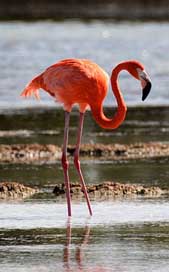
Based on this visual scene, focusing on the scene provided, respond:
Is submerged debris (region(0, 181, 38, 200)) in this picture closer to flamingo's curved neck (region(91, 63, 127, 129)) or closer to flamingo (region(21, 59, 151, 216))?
flamingo (region(21, 59, 151, 216))

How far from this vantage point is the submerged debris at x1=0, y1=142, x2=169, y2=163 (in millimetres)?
13711

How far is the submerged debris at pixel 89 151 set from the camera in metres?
13.7

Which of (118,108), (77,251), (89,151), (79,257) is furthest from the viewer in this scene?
(89,151)

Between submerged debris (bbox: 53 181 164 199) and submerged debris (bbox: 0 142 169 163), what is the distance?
224 centimetres

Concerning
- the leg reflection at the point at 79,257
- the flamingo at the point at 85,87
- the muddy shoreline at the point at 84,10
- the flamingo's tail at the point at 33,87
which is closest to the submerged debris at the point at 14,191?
the flamingo at the point at 85,87

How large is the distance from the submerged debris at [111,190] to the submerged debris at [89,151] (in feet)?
7.36

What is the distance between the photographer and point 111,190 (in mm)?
11109

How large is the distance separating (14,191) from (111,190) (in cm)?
97

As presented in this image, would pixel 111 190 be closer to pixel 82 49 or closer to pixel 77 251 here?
pixel 77 251

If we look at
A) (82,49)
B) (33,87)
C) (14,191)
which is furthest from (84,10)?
(14,191)

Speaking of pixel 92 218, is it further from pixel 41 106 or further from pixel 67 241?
pixel 41 106

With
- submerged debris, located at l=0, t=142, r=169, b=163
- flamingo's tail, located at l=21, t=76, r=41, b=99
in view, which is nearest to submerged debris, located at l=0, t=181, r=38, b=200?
→ flamingo's tail, located at l=21, t=76, r=41, b=99

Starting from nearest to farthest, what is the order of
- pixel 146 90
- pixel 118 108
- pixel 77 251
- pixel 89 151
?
pixel 77 251 → pixel 146 90 → pixel 118 108 → pixel 89 151

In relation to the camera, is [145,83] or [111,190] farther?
[111,190]
